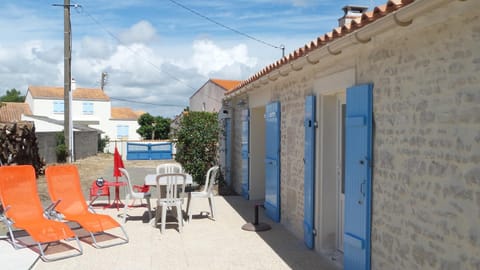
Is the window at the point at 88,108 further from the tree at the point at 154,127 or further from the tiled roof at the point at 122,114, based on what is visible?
the tree at the point at 154,127

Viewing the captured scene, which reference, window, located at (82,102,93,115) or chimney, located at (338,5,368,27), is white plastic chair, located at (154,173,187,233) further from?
window, located at (82,102,93,115)

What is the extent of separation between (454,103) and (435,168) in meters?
0.54

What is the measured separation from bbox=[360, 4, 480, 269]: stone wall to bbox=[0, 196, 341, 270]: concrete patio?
5.64ft

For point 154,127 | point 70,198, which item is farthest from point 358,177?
point 154,127

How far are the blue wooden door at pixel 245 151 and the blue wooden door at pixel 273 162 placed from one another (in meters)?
1.81

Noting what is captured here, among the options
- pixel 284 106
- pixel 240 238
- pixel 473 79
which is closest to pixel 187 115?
pixel 284 106

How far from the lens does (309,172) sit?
631 centimetres

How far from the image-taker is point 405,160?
3918mm

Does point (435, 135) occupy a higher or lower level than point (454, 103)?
lower

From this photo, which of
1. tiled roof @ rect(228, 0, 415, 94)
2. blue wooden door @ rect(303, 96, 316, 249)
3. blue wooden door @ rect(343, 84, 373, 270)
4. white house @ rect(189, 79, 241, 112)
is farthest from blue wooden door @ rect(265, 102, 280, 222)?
white house @ rect(189, 79, 241, 112)

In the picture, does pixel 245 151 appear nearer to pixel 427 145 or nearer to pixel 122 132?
pixel 427 145

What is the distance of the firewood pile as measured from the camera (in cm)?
1317

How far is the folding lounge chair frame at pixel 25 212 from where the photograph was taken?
239 inches

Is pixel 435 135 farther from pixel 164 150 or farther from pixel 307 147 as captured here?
pixel 164 150
